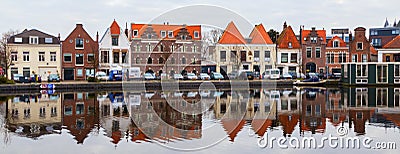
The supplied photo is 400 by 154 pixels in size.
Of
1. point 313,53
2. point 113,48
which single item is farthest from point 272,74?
point 113,48

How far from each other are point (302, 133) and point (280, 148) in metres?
2.83

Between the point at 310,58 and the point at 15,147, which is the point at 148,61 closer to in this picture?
the point at 310,58

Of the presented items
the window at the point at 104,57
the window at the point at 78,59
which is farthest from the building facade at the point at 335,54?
the window at the point at 78,59

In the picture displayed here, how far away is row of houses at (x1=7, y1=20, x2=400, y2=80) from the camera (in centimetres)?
5366

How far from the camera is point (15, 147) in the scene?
47.9 feet

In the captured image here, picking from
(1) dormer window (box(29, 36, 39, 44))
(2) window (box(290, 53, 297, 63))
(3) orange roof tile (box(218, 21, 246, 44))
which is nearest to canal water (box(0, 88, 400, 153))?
(3) orange roof tile (box(218, 21, 246, 44))

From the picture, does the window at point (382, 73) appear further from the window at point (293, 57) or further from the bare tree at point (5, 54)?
the bare tree at point (5, 54)

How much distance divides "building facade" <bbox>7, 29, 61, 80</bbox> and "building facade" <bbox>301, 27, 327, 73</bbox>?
1225 inches

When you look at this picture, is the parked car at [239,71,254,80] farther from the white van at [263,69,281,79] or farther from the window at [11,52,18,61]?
the window at [11,52,18,61]

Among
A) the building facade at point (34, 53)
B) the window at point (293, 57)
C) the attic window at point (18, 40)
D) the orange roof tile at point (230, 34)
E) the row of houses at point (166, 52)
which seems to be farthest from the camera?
the window at point (293, 57)

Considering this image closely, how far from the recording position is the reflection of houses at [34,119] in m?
18.1

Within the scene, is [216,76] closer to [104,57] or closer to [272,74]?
[272,74]

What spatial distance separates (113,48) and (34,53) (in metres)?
8.95

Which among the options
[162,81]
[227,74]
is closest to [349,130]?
[162,81]
